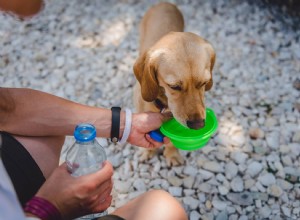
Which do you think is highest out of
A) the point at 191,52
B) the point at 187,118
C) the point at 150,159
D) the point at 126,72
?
the point at 191,52

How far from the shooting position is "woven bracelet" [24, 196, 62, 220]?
1140 mm

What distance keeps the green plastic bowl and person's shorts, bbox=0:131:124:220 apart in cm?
66

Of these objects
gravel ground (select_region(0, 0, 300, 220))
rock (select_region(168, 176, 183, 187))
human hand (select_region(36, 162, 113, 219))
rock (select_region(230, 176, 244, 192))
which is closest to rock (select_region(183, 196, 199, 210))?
gravel ground (select_region(0, 0, 300, 220))

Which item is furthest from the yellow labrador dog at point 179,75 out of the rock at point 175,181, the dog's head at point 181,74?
the rock at point 175,181

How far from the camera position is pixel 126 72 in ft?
10.6

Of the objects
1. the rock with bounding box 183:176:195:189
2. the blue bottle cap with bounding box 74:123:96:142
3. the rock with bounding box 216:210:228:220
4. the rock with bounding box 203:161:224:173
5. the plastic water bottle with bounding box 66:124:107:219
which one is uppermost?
the blue bottle cap with bounding box 74:123:96:142

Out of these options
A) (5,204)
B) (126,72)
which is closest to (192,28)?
(126,72)

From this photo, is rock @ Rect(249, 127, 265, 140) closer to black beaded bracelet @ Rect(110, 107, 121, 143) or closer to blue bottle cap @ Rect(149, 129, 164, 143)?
blue bottle cap @ Rect(149, 129, 164, 143)

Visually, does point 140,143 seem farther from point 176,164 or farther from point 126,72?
point 126,72

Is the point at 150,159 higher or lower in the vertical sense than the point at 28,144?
lower

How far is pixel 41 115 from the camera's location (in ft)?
5.78

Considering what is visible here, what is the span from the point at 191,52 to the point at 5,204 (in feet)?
4.41

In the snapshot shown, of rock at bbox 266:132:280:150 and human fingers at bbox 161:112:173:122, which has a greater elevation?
human fingers at bbox 161:112:173:122

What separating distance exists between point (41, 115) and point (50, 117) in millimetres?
43
